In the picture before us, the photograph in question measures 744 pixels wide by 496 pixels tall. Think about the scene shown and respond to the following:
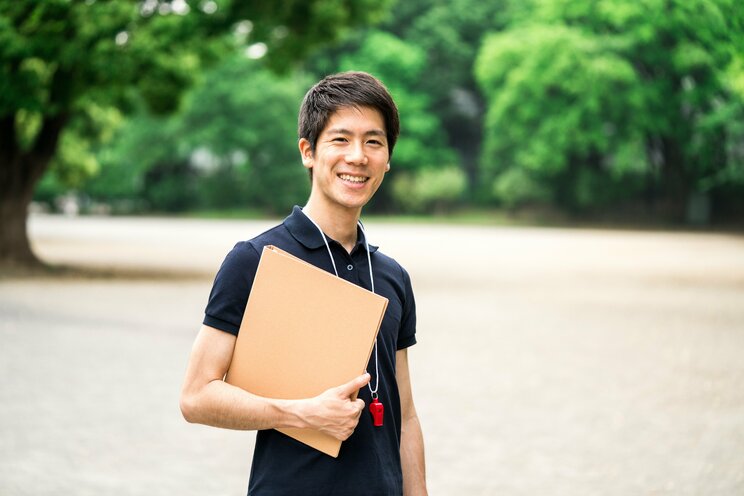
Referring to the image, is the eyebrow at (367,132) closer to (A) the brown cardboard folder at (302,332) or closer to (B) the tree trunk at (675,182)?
(A) the brown cardboard folder at (302,332)

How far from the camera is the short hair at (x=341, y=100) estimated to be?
6.53 feet

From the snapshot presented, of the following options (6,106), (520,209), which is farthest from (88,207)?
(6,106)

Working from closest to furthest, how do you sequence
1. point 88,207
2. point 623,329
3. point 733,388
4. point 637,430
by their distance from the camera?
point 637,430, point 733,388, point 623,329, point 88,207

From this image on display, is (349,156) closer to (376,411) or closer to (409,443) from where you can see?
(376,411)

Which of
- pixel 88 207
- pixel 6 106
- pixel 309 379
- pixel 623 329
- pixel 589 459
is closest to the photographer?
pixel 309 379

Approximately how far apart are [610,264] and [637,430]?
53.4 feet

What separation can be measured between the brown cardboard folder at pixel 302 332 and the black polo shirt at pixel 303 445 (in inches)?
2.2

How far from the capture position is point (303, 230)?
2.02 m

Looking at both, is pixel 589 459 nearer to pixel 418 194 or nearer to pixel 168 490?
pixel 168 490

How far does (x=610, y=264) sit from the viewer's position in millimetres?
21969

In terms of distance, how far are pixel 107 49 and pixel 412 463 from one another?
15113 millimetres

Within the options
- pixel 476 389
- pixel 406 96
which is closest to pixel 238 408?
pixel 476 389

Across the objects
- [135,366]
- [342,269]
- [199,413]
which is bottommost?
[135,366]

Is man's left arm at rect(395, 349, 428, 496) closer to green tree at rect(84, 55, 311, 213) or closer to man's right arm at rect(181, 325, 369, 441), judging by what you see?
man's right arm at rect(181, 325, 369, 441)
